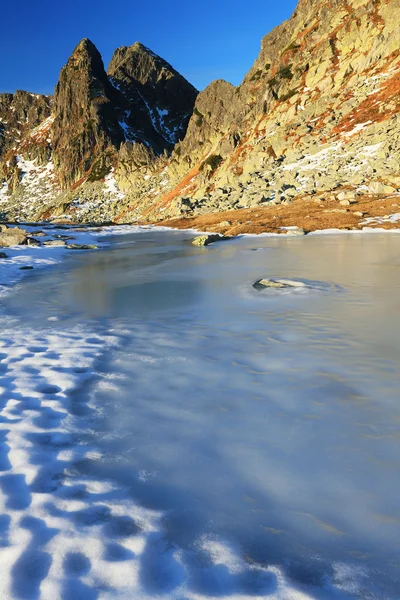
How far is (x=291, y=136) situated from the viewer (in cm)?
5716

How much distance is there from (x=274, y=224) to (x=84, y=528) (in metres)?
30.8

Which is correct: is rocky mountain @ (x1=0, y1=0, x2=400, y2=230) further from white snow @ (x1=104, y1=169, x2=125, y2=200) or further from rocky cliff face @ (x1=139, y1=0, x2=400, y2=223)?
white snow @ (x1=104, y1=169, x2=125, y2=200)

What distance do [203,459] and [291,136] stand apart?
63404 mm

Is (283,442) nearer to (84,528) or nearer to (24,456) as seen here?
(84,528)

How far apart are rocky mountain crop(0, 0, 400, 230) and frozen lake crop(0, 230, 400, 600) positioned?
29.9 metres

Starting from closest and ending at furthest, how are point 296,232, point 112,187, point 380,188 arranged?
point 296,232
point 380,188
point 112,187

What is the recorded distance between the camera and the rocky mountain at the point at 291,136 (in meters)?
42.5

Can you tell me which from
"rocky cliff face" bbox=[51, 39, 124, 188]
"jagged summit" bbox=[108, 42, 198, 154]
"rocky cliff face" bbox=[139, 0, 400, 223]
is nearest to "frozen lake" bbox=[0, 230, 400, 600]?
"rocky cliff face" bbox=[139, 0, 400, 223]

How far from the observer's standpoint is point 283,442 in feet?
10.4

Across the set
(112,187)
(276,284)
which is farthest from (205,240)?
(112,187)

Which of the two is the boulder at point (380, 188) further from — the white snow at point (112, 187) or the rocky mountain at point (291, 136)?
the white snow at point (112, 187)

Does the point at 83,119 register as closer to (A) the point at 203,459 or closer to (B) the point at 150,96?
(B) the point at 150,96

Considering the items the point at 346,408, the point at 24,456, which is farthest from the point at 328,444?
the point at 24,456

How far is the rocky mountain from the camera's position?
42531mm
